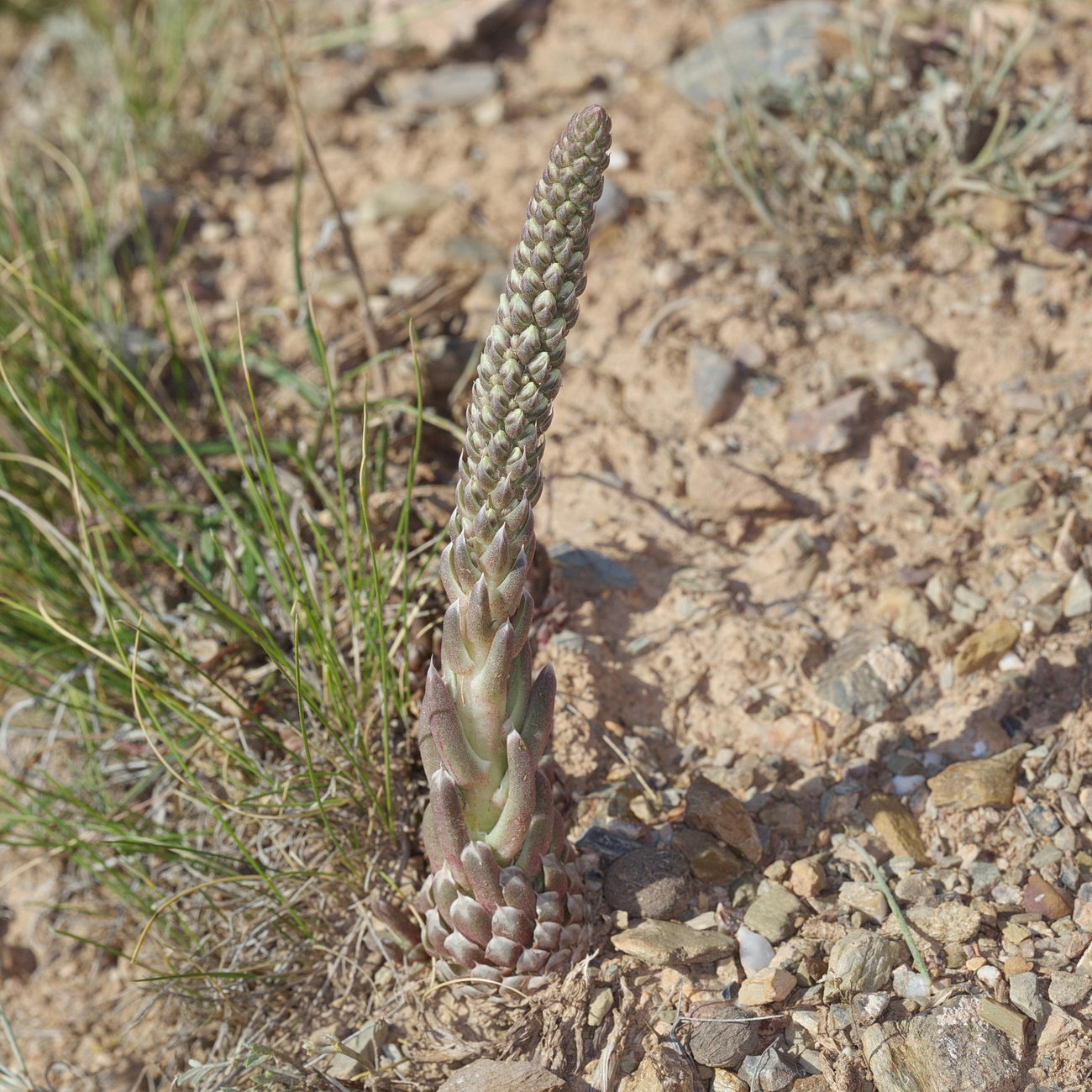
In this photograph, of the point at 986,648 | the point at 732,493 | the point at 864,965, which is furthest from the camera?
the point at 732,493

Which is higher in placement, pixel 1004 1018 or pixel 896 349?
pixel 896 349

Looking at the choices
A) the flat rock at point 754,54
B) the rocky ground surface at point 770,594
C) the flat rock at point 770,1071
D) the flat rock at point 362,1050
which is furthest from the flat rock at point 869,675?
the flat rock at point 754,54

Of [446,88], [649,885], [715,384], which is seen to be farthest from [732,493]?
[446,88]

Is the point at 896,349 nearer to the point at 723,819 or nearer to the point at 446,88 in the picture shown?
the point at 723,819

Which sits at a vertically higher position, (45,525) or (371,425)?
(45,525)

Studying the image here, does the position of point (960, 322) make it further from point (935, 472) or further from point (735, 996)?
point (735, 996)

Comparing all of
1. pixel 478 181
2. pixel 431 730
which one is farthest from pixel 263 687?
pixel 478 181
